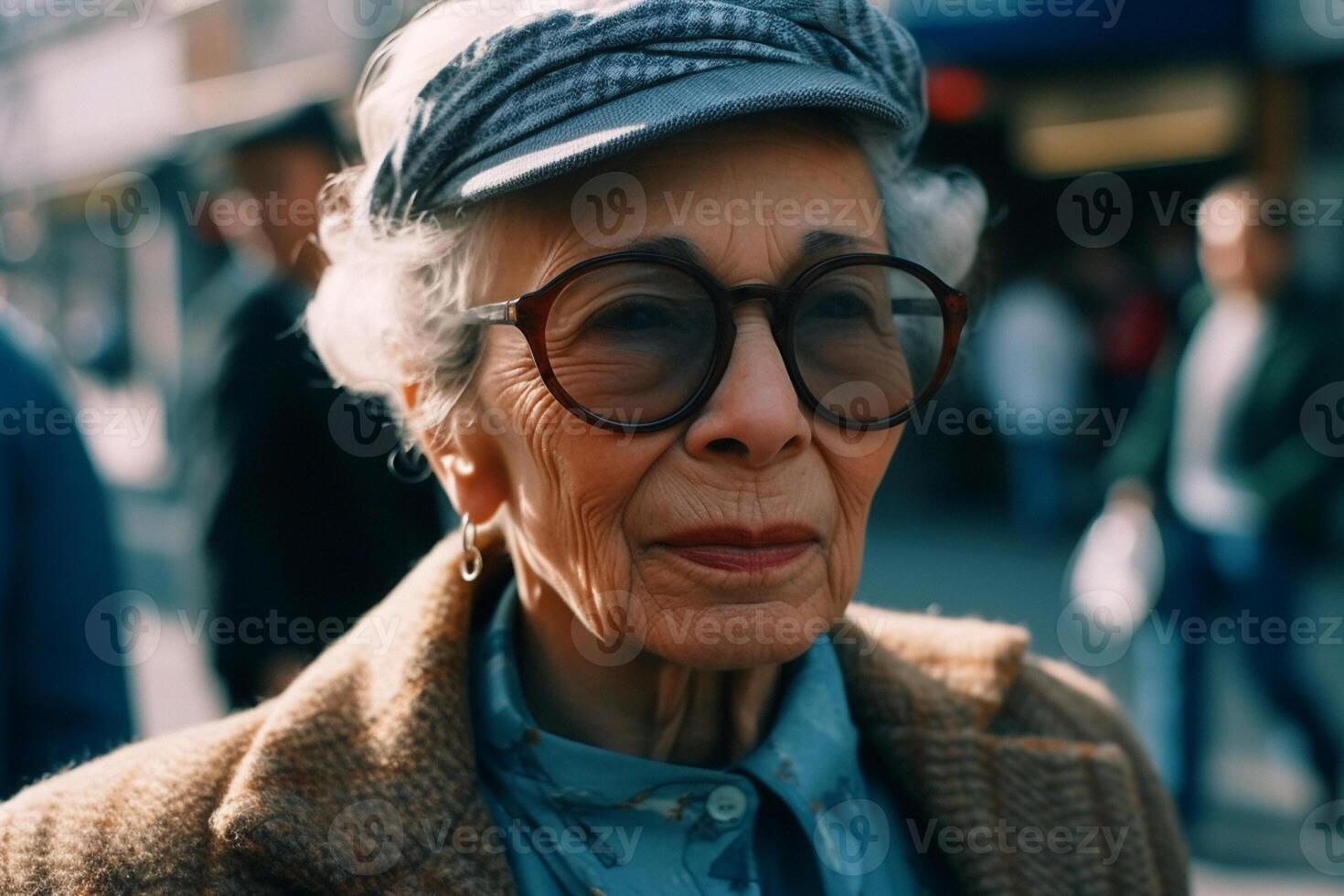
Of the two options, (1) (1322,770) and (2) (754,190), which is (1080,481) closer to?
(1) (1322,770)

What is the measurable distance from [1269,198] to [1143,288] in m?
→ 1.95

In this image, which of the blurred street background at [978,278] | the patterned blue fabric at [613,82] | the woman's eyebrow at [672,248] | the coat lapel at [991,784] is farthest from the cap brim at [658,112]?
the coat lapel at [991,784]

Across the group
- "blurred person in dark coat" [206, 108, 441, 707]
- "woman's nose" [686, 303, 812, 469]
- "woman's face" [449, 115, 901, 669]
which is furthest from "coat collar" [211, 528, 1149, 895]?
"blurred person in dark coat" [206, 108, 441, 707]

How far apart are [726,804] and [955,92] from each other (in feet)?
31.8

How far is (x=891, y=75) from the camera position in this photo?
1.61 metres

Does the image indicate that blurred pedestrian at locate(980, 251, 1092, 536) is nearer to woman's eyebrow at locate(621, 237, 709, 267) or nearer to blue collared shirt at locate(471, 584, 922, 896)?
blue collared shirt at locate(471, 584, 922, 896)

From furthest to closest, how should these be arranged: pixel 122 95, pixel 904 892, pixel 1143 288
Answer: pixel 122 95, pixel 1143 288, pixel 904 892

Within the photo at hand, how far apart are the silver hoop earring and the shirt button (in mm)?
451

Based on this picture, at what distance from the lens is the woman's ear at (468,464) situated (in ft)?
5.45

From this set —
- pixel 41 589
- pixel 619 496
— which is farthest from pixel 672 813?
pixel 41 589

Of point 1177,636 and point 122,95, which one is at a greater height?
point 122,95

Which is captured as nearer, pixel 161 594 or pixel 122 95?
pixel 161 594

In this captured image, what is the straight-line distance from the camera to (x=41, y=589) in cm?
226

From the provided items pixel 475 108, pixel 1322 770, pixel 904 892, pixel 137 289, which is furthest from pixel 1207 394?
pixel 137 289
